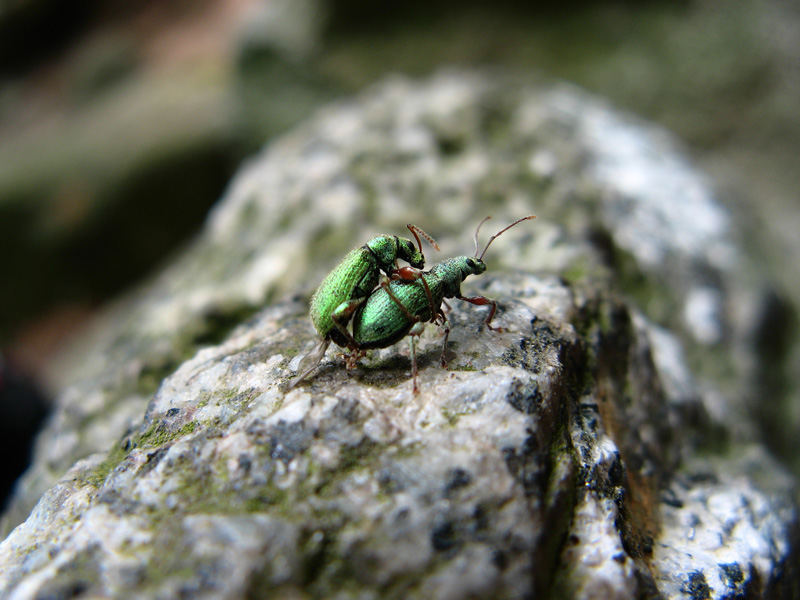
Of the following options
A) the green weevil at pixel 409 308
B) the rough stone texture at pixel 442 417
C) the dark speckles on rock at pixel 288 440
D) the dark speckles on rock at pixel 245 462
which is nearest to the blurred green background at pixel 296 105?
the rough stone texture at pixel 442 417

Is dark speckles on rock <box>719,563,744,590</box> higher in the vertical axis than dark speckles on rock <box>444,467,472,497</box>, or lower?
lower

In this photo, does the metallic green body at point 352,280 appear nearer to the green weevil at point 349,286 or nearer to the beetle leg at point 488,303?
the green weevil at point 349,286

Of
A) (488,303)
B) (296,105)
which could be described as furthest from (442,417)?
(296,105)

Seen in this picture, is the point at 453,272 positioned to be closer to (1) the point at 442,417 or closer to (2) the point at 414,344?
(2) the point at 414,344

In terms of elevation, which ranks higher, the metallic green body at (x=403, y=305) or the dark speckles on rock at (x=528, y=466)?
the metallic green body at (x=403, y=305)

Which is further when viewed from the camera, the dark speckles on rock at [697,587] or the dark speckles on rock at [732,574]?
the dark speckles on rock at [732,574]

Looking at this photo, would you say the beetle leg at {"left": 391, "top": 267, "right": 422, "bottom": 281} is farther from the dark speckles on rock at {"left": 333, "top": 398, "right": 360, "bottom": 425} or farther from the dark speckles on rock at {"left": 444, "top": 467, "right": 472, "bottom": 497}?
the dark speckles on rock at {"left": 444, "top": 467, "right": 472, "bottom": 497}

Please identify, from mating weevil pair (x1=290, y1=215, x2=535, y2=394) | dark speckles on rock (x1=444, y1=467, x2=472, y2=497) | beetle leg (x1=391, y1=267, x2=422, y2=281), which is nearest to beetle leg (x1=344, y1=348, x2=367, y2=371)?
mating weevil pair (x1=290, y1=215, x2=535, y2=394)
